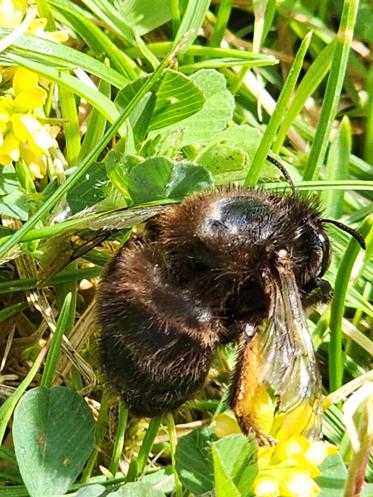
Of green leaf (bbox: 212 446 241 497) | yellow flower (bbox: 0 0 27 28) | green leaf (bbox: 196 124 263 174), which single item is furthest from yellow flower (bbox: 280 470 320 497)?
yellow flower (bbox: 0 0 27 28)

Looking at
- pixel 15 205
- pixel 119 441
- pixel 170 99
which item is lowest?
pixel 119 441

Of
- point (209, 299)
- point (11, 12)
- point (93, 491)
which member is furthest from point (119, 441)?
point (11, 12)

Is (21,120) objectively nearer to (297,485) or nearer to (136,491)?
(136,491)

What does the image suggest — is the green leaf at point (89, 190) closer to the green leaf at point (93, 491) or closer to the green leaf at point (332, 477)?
the green leaf at point (93, 491)

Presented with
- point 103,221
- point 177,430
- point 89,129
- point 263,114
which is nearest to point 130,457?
point 177,430

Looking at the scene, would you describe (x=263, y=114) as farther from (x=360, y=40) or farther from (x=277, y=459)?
(x=277, y=459)

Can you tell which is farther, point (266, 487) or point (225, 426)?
point (225, 426)
